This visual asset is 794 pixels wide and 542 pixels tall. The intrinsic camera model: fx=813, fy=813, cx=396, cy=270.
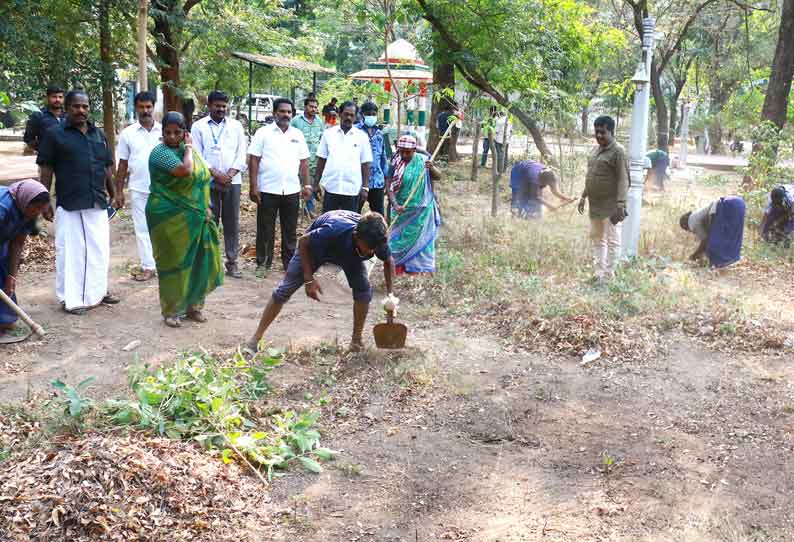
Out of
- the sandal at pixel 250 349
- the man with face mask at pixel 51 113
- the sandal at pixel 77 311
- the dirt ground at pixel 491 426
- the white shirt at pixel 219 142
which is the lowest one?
the dirt ground at pixel 491 426

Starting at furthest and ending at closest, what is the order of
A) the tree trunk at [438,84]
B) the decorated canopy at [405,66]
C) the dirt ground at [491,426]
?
the decorated canopy at [405,66] → the tree trunk at [438,84] → the dirt ground at [491,426]

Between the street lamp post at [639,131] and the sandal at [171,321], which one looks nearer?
the sandal at [171,321]

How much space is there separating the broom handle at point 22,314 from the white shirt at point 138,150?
1768 millimetres

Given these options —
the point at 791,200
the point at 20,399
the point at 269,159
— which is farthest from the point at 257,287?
the point at 791,200

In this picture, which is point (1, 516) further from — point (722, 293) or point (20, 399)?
point (722, 293)

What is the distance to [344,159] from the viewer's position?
7844 millimetres

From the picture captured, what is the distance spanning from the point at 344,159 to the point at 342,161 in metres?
0.03

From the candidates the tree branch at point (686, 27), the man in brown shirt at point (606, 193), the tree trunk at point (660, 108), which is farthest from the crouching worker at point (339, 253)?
the tree trunk at point (660, 108)

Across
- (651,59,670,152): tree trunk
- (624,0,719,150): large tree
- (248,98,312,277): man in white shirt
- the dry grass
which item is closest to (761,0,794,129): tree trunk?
the dry grass

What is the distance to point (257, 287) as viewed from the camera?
7465 millimetres

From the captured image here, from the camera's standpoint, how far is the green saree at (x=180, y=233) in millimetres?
5930

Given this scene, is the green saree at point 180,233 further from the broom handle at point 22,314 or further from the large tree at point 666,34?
the large tree at point 666,34

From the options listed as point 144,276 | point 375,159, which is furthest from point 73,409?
point 375,159

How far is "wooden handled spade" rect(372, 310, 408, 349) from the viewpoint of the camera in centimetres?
554
